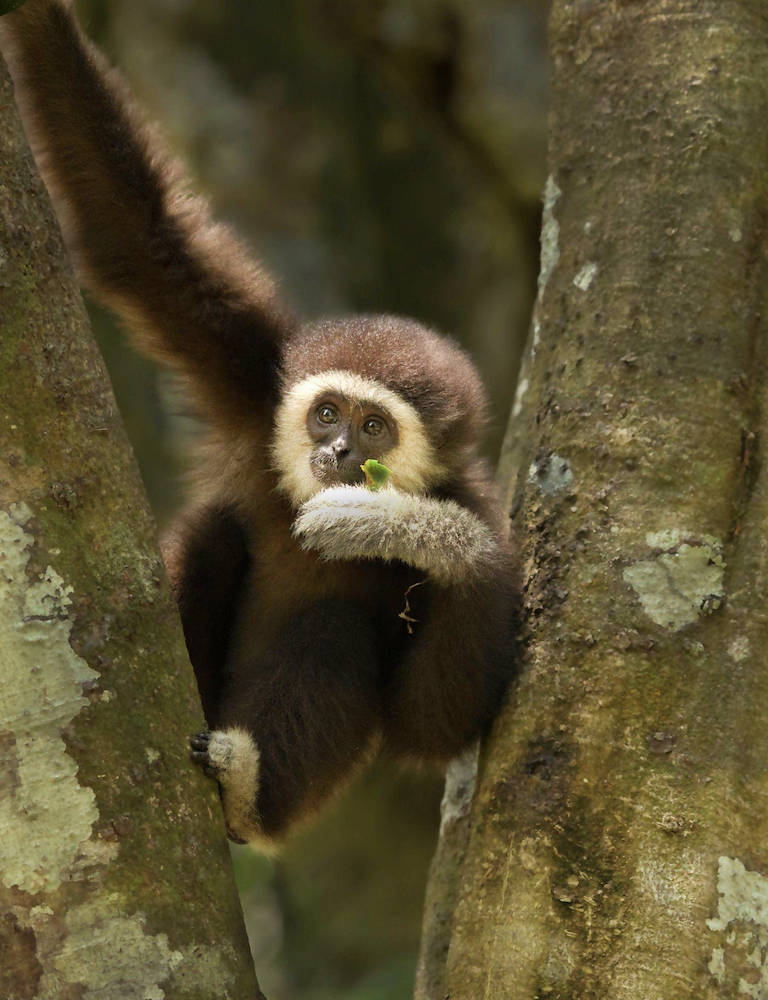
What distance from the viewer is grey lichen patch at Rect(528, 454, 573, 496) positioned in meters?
3.57

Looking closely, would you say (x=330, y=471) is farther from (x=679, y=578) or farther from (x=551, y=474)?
(x=679, y=578)

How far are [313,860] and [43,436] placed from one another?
26.1 ft

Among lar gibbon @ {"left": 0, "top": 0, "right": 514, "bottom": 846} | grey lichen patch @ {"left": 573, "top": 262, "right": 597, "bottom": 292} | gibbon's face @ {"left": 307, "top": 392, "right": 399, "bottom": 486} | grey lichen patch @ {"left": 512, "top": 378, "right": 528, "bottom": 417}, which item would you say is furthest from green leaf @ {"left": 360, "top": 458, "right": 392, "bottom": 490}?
grey lichen patch @ {"left": 573, "top": 262, "right": 597, "bottom": 292}

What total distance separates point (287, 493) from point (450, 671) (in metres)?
1.20

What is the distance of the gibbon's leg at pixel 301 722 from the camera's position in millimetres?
3721

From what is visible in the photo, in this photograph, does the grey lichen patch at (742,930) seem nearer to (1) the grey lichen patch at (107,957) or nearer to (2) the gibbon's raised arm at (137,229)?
(1) the grey lichen patch at (107,957)

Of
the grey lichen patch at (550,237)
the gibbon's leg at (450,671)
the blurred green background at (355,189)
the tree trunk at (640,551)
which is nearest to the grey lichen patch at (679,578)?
the tree trunk at (640,551)

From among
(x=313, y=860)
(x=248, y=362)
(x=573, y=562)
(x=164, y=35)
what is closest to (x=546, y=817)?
(x=573, y=562)

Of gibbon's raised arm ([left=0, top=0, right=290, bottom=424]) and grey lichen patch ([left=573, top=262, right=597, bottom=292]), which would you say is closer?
grey lichen patch ([left=573, top=262, right=597, bottom=292])

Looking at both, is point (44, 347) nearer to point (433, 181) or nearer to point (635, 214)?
point (635, 214)

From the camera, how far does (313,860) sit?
977 cm

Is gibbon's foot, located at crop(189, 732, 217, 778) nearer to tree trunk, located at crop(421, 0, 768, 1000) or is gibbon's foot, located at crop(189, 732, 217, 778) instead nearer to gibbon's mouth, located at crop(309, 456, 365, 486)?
tree trunk, located at crop(421, 0, 768, 1000)

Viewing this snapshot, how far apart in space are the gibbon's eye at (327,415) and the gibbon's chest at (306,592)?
1.71 feet

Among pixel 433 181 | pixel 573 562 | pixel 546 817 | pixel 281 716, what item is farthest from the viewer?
pixel 433 181
